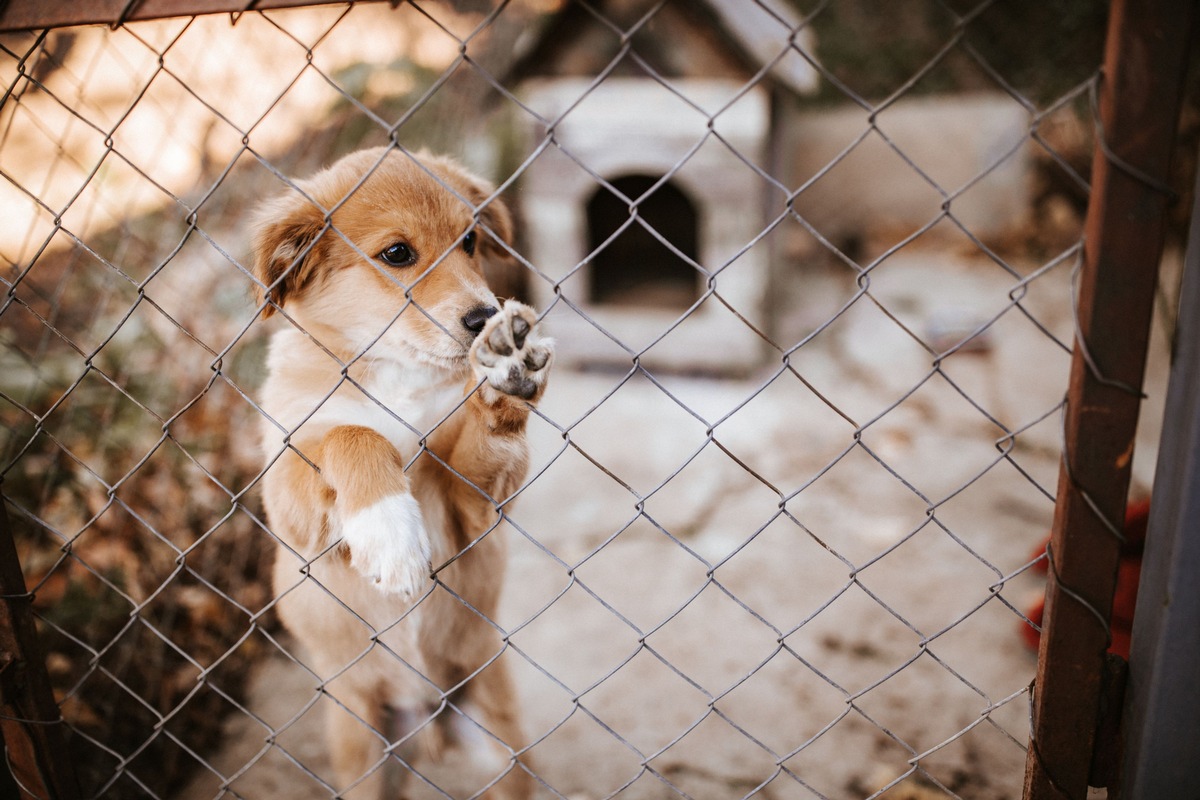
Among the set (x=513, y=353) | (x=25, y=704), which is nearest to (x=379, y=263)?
(x=513, y=353)

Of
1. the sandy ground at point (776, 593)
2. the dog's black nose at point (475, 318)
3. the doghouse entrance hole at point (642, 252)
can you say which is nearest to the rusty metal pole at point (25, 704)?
the sandy ground at point (776, 593)

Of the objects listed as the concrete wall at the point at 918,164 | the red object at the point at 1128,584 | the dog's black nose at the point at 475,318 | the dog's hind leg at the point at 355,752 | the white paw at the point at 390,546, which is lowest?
the dog's hind leg at the point at 355,752

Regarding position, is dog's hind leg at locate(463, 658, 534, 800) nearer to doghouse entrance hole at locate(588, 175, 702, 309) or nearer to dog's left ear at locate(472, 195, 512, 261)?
dog's left ear at locate(472, 195, 512, 261)

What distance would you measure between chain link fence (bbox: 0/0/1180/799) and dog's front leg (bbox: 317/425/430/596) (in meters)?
0.20

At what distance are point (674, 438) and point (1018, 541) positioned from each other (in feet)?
6.01

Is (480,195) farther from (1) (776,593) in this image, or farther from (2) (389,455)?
(1) (776,593)

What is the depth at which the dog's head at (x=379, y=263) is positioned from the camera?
1946mm

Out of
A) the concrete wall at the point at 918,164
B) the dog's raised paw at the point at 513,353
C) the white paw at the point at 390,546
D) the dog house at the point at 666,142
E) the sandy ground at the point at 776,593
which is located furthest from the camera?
the concrete wall at the point at 918,164

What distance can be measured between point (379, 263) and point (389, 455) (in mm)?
496

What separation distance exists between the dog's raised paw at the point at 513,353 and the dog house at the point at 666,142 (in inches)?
121

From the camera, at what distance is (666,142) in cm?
496

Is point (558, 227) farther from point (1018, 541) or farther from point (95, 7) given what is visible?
point (95, 7)

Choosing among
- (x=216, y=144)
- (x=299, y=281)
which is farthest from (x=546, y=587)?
(x=216, y=144)

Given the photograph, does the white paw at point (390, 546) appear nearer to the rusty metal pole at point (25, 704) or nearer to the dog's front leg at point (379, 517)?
the dog's front leg at point (379, 517)
